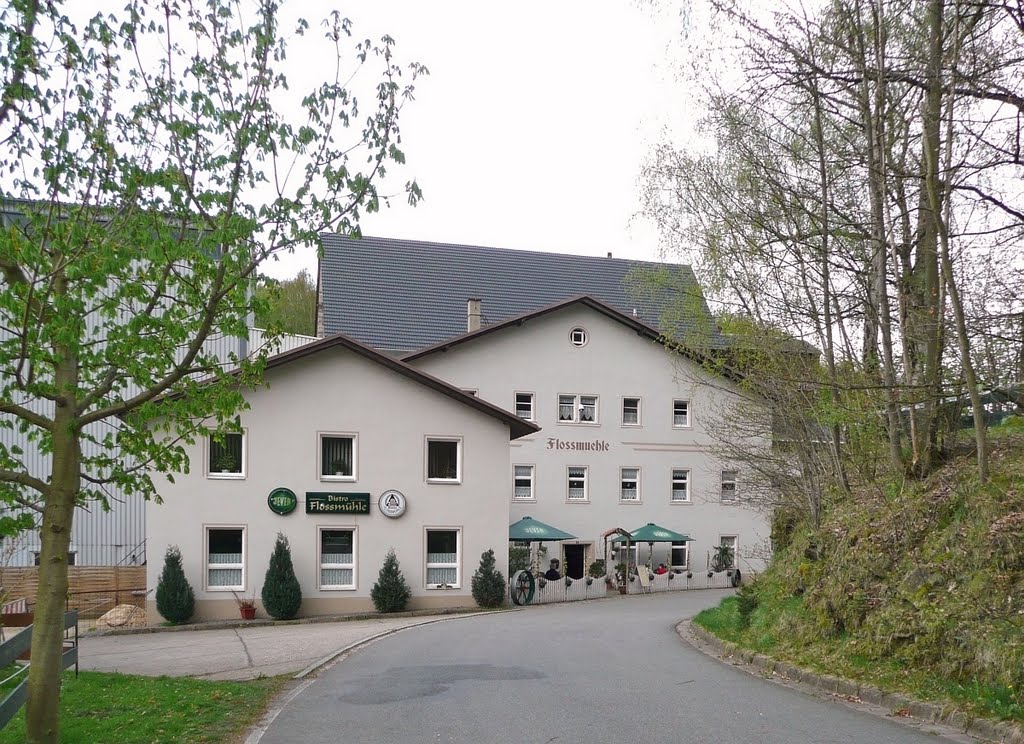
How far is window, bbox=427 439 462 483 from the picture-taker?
3212 centimetres

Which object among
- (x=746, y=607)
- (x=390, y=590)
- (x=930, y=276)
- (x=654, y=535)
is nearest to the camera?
(x=930, y=276)

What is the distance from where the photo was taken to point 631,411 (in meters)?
43.6

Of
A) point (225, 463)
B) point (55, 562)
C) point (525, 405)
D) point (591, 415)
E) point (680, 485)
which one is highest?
point (525, 405)

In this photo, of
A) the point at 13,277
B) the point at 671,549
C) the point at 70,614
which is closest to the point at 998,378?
the point at 13,277

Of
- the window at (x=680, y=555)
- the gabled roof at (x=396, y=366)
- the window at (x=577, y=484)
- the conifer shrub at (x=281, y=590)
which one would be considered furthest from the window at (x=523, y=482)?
the conifer shrub at (x=281, y=590)

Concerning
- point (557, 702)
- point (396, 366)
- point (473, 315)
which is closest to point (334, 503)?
point (396, 366)

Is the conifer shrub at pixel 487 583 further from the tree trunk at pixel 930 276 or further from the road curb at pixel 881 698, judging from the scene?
the tree trunk at pixel 930 276

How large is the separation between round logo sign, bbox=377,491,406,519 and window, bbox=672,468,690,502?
1632cm

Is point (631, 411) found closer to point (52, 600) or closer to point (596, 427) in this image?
point (596, 427)

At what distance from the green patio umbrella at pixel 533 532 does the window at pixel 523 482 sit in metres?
2.70

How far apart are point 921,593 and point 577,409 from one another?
30.6 metres

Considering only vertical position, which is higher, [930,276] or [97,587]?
[930,276]

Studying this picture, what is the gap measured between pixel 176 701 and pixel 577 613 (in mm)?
17871

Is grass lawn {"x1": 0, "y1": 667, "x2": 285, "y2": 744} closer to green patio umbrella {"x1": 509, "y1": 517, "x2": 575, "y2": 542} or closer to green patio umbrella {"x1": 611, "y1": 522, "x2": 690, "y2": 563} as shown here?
green patio umbrella {"x1": 509, "y1": 517, "x2": 575, "y2": 542}
